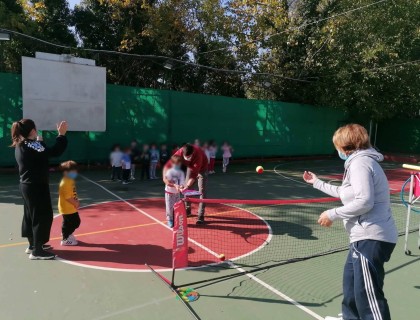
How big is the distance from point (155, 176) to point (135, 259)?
9174 millimetres

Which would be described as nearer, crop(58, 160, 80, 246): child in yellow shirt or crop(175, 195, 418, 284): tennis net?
crop(175, 195, 418, 284): tennis net

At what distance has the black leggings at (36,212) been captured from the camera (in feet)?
18.4

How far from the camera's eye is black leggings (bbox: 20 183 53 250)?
560cm

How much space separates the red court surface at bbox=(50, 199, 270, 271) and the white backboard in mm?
6759

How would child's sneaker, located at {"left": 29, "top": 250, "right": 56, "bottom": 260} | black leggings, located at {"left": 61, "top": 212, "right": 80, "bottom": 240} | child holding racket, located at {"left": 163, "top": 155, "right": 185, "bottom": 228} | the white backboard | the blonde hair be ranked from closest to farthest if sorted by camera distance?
the blonde hair
child's sneaker, located at {"left": 29, "top": 250, "right": 56, "bottom": 260}
black leggings, located at {"left": 61, "top": 212, "right": 80, "bottom": 240}
child holding racket, located at {"left": 163, "top": 155, "right": 185, "bottom": 228}
the white backboard

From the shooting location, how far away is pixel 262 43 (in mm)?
22875

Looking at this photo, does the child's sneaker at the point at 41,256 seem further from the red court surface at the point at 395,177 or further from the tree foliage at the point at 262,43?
the tree foliage at the point at 262,43

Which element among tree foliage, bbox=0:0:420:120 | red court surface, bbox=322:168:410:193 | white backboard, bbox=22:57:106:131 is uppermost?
tree foliage, bbox=0:0:420:120

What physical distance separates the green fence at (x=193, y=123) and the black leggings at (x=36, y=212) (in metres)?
10.2

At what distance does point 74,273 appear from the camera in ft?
17.8

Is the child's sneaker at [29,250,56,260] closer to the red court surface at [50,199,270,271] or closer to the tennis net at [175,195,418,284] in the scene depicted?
the red court surface at [50,199,270,271]

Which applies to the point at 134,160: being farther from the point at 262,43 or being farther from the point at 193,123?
the point at 262,43

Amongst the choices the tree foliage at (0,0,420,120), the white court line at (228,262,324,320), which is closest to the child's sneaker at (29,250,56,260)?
the white court line at (228,262,324,320)

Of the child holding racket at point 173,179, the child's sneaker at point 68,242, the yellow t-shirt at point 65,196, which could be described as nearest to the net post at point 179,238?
the child holding racket at point 173,179
